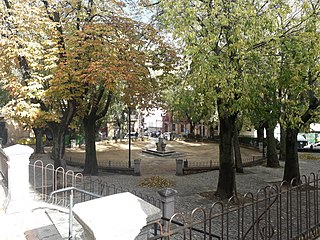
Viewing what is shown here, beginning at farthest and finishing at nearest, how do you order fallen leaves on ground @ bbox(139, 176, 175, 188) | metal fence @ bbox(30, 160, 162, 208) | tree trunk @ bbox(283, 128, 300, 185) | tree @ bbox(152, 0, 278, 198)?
fallen leaves on ground @ bbox(139, 176, 175, 188) → tree trunk @ bbox(283, 128, 300, 185) → metal fence @ bbox(30, 160, 162, 208) → tree @ bbox(152, 0, 278, 198)

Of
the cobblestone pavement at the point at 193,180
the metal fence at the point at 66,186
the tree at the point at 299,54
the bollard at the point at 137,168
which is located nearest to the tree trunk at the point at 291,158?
Answer: the cobblestone pavement at the point at 193,180

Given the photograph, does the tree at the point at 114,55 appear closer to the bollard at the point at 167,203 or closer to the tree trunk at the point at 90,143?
the tree trunk at the point at 90,143

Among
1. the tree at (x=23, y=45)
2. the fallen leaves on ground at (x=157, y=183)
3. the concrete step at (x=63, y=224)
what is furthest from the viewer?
the fallen leaves on ground at (x=157, y=183)

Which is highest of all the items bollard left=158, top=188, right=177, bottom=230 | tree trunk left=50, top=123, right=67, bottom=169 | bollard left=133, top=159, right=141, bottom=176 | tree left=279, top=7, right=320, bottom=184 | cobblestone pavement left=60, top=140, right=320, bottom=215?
tree left=279, top=7, right=320, bottom=184

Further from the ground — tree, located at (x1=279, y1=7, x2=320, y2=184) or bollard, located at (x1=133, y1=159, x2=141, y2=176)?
tree, located at (x1=279, y1=7, x2=320, y2=184)

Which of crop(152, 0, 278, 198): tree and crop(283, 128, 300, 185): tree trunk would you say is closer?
crop(152, 0, 278, 198): tree

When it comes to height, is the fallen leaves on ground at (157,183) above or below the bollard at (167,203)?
below

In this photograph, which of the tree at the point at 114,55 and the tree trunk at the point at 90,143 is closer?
the tree at the point at 114,55

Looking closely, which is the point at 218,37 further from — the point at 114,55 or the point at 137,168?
the point at 137,168

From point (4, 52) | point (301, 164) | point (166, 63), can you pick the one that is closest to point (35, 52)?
point (4, 52)

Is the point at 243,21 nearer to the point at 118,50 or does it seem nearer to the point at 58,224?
the point at 118,50

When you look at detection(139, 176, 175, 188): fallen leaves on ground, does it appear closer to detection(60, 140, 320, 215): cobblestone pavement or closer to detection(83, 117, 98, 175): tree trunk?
detection(60, 140, 320, 215): cobblestone pavement

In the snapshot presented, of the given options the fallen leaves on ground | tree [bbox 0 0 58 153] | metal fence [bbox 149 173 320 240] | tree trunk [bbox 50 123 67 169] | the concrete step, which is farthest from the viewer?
the fallen leaves on ground

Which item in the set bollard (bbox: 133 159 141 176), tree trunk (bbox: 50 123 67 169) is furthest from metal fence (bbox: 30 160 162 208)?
bollard (bbox: 133 159 141 176)
